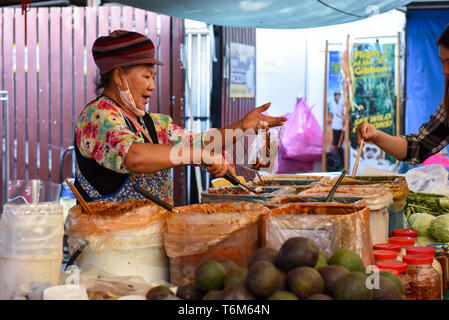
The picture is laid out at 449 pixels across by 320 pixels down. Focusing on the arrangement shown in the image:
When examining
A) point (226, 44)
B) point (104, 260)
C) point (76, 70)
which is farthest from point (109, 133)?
point (226, 44)

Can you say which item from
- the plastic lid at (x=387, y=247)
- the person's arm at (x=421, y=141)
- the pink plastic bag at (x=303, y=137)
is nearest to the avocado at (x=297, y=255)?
the plastic lid at (x=387, y=247)

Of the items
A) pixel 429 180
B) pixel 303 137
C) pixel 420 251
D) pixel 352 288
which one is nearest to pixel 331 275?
pixel 352 288

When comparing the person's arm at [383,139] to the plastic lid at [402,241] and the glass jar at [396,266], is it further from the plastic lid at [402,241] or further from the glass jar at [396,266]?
the glass jar at [396,266]

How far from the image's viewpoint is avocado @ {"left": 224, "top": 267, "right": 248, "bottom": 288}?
142cm

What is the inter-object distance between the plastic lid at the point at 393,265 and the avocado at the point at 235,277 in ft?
1.77

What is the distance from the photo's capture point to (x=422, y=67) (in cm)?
664

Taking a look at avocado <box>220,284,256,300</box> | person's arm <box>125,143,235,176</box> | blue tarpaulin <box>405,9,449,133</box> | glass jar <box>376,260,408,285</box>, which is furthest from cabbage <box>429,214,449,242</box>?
blue tarpaulin <box>405,9,449,133</box>

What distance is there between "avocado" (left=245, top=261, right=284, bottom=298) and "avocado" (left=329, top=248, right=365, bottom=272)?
9.4 inches

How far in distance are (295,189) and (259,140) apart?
1.14 feet

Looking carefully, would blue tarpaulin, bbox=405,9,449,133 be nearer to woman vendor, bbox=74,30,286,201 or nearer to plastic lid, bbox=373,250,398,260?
woman vendor, bbox=74,30,286,201

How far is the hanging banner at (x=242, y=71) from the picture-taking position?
6555 millimetres

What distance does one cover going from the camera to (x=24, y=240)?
1643mm

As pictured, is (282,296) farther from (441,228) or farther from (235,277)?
(441,228)
